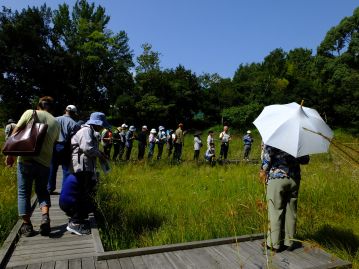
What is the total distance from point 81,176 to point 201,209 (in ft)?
7.99

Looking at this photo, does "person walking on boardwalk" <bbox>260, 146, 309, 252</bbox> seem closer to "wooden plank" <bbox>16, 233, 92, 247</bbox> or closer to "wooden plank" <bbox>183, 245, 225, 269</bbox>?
"wooden plank" <bbox>183, 245, 225, 269</bbox>

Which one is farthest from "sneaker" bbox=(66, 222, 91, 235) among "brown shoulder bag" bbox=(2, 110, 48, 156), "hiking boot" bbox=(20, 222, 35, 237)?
"brown shoulder bag" bbox=(2, 110, 48, 156)

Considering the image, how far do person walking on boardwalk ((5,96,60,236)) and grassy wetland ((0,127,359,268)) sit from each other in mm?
519

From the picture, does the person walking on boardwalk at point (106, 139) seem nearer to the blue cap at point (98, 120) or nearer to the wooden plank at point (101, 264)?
the blue cap at point (98, 120)

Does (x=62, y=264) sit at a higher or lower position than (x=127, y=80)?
lower

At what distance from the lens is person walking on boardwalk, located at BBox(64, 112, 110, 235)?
470 centimetres

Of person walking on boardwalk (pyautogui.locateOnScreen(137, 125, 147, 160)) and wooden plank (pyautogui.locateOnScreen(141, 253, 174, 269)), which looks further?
person walking on boardwalk (pyautogui.locateOnScreen(137, 125, 147, 160))

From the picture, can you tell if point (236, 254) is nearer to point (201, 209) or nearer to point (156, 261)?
point (156, 261)

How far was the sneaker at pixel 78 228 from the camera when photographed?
4.69 m

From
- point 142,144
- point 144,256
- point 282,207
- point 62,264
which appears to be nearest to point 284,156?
point 282,207

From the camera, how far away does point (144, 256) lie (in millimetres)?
4078

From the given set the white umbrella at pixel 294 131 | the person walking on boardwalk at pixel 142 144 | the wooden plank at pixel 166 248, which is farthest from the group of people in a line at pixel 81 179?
the person walking on boardwalk at pixel 142 144

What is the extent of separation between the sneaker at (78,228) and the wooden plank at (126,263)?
39.6 inches

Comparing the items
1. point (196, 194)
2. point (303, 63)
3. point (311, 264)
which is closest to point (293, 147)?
point (311, 264)
